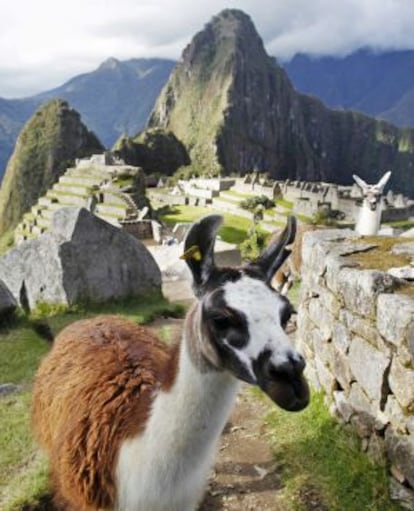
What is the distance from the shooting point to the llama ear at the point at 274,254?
280 cm

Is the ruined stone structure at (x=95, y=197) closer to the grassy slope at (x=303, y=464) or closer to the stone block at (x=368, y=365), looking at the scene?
the grassy slope at (x=303, y=464)

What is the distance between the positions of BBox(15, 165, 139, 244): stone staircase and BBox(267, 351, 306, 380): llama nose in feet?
85.2

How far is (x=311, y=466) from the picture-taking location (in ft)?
15.6

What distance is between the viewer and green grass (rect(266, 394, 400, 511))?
421 centimetres

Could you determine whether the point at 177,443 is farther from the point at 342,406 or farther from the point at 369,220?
the point at 369,220

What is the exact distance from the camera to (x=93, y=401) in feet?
12.1

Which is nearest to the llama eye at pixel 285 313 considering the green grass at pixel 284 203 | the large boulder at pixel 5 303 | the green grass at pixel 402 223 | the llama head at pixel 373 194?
the large boulder at pixel 5 303

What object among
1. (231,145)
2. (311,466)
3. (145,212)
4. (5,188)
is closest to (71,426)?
(311,466)

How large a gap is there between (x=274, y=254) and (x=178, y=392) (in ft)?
3.14

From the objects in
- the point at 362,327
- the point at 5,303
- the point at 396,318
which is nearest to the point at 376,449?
the point at 362,327

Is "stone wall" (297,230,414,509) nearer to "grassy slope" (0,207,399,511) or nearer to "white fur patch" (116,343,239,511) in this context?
"grassy slope" (0,207,399,511)

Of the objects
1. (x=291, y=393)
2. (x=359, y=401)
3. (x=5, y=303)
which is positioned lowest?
(x=5, y=303)

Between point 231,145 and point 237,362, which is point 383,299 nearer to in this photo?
point 237,362

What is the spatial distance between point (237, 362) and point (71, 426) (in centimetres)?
179
